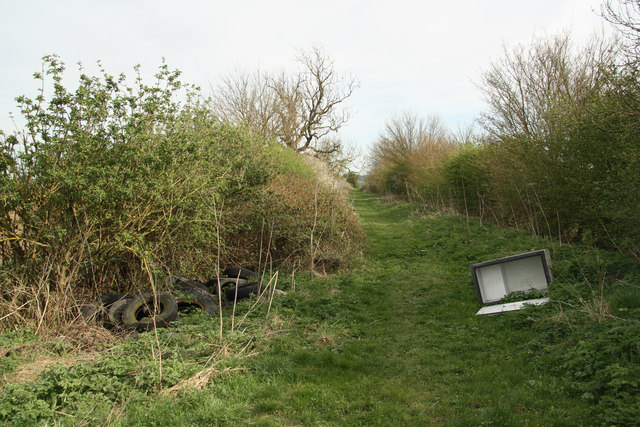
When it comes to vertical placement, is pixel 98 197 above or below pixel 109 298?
above

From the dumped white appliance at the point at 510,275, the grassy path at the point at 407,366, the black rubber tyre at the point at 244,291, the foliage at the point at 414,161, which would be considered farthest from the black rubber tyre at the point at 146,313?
the foliage at the point at 414,161

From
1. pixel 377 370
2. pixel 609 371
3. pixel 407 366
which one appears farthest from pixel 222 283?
pixel 609 371

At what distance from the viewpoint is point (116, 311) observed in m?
6.79

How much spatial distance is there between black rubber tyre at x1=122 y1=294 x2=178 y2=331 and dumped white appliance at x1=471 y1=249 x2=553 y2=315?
518 centimetres

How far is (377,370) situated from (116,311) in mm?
4200

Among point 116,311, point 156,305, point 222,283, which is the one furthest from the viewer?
point 222,283

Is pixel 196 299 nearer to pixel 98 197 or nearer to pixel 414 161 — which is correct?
pixel 98 197

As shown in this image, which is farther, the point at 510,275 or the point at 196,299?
the point at 510,275

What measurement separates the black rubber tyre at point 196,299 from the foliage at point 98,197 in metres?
0.50

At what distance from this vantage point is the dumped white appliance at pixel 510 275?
7.65 metres

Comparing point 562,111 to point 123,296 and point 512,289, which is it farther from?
point 123,296

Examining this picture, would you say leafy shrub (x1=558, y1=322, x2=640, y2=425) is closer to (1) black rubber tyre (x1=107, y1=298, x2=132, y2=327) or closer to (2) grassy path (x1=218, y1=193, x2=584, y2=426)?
(2) grassy path (x1=218, y1=193, x2=584, y2=426)

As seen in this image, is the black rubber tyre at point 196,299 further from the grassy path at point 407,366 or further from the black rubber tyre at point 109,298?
the grassy path at point 407,366

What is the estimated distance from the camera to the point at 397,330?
657 centimetres
